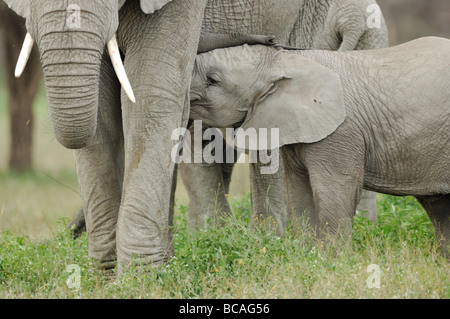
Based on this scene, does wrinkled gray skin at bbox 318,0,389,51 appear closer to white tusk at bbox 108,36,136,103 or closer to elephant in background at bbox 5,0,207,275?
elephant in background at bbox 5,0,207,275

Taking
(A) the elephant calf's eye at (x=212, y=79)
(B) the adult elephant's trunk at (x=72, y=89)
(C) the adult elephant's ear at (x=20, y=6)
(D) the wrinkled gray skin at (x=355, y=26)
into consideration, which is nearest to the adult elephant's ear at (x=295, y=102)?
(A) the elephant calf's eye at (x=212, y=79)

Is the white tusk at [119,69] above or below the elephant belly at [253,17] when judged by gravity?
below

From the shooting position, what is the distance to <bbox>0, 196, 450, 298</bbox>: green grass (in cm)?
373

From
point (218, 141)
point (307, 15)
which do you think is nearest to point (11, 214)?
point (218, 141)

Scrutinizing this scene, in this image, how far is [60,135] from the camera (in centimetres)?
352

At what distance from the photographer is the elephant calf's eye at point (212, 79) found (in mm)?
4543

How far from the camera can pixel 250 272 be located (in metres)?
3.99

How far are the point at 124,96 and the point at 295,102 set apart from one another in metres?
1.05

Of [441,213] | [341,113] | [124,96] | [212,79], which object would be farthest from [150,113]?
[441,213]

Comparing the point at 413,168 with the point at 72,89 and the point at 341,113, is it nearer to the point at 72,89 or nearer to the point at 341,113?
the point at 341,113

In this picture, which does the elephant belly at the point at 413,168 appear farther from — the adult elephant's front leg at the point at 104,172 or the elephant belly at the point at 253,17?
the adult elephant's front leg at the point at 104,172

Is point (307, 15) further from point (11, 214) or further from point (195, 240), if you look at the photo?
point (11, 214)

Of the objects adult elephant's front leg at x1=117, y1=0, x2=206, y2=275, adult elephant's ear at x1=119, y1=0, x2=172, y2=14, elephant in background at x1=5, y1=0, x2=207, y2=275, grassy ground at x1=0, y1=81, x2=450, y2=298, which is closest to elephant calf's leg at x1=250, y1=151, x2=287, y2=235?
grassy ground at x1=0, y1=81, x2=450, y2=298

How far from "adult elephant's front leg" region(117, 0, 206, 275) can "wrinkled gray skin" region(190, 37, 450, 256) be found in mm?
564
